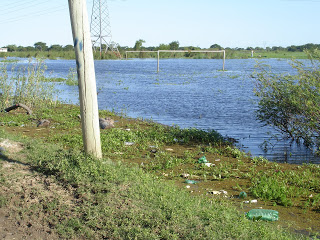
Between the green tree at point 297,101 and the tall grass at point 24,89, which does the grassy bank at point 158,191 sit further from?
the tall grass at point 24,89

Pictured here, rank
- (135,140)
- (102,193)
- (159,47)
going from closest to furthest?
1. (102,193)
2. (135,140)
3. (159,47)

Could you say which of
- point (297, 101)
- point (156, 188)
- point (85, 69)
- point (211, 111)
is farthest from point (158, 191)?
point (211, 111)

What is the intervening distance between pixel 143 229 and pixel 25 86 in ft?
32.1

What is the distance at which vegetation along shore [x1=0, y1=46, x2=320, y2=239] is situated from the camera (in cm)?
413

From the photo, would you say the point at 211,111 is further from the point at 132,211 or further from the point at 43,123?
the point at 132,211

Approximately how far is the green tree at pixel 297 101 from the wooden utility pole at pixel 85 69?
477 centimetres

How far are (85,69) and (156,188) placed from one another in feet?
6.77

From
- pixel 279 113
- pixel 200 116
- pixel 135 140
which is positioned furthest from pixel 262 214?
pixel 200 116

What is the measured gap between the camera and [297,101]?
869 cm

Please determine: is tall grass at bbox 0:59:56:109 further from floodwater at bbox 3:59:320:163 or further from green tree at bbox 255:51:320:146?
green tree at bbox 255:51:320:146

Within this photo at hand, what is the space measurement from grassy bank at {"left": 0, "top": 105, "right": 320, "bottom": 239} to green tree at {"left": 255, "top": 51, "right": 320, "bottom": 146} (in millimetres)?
1633

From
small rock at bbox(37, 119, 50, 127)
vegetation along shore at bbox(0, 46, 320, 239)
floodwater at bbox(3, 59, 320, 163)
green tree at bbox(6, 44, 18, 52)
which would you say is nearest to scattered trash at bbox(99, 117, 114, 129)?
vegetation along shore at bbox(0, 46, 320, 239)

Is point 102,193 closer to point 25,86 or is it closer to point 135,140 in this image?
point 135,140

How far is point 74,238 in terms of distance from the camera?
4027 millimetres
